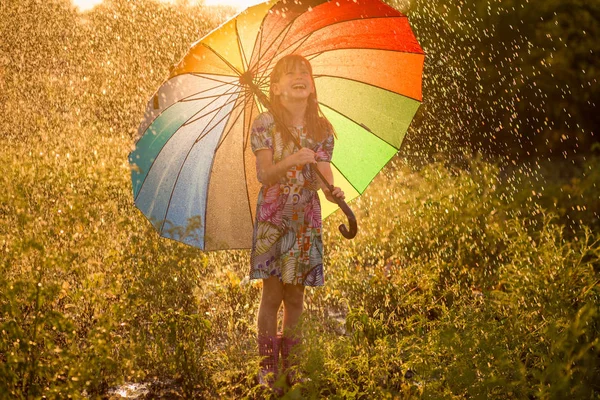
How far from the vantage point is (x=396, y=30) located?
402 cm

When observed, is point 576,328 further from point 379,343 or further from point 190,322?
point 190,322

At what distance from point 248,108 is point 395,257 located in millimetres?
1908

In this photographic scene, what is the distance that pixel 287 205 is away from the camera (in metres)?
3.60

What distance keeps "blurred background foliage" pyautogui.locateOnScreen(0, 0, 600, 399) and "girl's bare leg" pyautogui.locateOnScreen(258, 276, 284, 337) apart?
219mm

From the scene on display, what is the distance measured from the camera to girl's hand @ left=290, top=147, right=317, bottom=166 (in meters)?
3.42

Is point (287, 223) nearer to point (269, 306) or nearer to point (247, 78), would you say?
point (269, 306)

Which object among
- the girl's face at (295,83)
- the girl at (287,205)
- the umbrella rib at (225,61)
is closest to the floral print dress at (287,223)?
the girl at (287,205)

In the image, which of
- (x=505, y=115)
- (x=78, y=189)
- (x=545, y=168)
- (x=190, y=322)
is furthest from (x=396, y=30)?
(x=505, y=115)

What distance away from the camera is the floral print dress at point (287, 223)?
3.57 meters

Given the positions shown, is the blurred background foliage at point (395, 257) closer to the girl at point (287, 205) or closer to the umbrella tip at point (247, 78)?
the girl at point (287, 205)

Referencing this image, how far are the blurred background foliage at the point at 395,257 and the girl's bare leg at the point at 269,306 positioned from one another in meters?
0.22

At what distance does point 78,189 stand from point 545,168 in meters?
4.78

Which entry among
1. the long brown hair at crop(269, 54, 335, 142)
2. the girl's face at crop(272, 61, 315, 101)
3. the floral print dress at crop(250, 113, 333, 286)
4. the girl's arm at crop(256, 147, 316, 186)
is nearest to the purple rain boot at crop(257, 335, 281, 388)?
the floral print dress at crop(250, 113, 333, 286)

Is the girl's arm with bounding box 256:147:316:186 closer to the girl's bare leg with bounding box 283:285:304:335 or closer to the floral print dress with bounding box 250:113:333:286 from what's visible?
the floral print dress with bounding box 250:113:333:286
